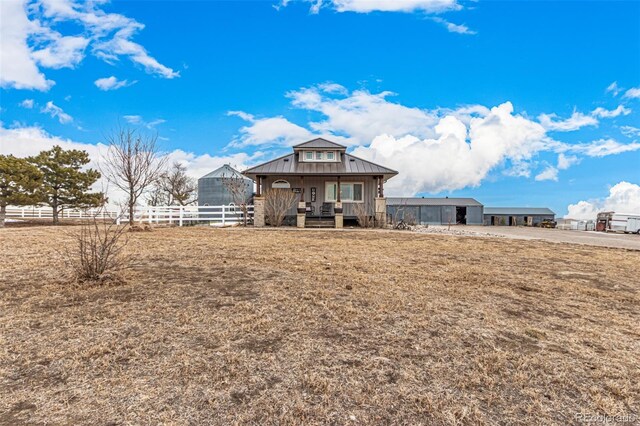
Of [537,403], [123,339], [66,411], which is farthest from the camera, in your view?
[123,339]

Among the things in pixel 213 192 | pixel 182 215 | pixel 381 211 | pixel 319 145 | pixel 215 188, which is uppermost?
pixel 319 145

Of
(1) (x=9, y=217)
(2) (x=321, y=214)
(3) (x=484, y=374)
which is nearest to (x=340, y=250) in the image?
(3) (x=484, y=374)

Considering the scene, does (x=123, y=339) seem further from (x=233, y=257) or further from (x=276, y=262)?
(x=233, y=257)

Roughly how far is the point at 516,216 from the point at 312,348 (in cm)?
4469

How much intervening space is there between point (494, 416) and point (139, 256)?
23.3 feet

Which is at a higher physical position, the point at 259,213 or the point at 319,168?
the point at 319,168

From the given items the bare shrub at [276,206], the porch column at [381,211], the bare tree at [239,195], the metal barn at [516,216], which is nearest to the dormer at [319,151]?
the bare shrub at [276,206]

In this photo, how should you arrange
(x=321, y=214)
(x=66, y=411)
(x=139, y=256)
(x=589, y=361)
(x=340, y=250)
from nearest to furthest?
1. (x=66, y=411)
2. (x=589, y=361)
3. (x=139, y=256)
4. (x=340, y=250)
5. (x=321, y=214)

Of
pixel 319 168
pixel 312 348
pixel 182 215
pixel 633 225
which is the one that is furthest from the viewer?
pixel 633 225

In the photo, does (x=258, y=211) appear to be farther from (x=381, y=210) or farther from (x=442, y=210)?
(x=442, y=210)

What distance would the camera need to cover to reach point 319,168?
1983 centimetres

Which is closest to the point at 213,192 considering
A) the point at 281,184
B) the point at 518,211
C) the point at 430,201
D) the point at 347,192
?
the point at 281,184

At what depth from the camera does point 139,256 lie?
7250 mm

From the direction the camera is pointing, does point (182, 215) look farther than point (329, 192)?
No
